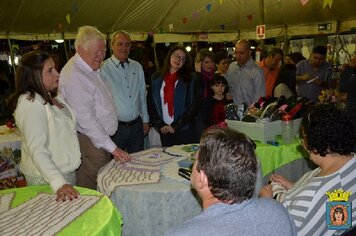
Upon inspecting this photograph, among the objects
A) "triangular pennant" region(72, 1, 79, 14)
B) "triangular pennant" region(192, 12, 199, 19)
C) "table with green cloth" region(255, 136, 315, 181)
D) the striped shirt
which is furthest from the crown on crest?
"triangular pennant" region(192, 12, 199, 19)

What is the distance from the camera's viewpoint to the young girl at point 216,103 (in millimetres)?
3293

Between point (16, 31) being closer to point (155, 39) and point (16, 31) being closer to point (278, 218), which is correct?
point (155, 39)

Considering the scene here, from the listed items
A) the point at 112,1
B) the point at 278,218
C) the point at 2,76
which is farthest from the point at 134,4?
the point at 278,218

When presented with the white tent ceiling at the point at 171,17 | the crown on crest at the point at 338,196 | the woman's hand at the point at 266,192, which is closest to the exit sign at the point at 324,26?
the white tent ceiling at the point at 171,17

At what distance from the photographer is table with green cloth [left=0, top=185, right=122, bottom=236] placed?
55.2 inches

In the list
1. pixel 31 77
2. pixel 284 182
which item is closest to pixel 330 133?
pixel 284 182

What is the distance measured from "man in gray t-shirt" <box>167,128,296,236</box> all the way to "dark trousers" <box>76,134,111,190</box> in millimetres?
1508

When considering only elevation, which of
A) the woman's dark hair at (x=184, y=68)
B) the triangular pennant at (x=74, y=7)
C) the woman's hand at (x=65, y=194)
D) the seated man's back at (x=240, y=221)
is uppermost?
the triangular pennant at (x=74, y=7)

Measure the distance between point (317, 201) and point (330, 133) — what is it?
0.29 m

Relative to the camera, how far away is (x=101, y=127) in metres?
2.38

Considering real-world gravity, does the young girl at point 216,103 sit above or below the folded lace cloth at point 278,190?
above

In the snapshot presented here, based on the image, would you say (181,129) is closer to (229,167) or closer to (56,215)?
(56,215)

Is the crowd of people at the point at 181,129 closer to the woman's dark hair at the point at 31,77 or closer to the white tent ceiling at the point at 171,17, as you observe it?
the woman's dark hair at the point at 31,77

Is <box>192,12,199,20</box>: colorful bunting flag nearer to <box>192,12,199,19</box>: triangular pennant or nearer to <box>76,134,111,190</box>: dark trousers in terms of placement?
<box>192,12,199,19</box>: triangular pennant
